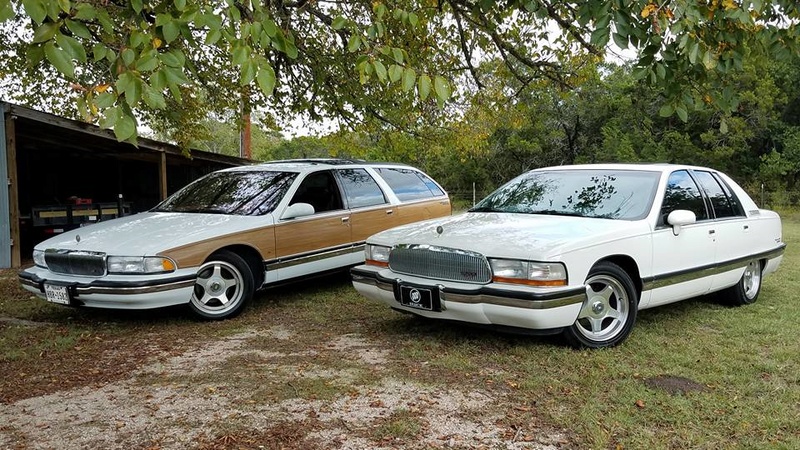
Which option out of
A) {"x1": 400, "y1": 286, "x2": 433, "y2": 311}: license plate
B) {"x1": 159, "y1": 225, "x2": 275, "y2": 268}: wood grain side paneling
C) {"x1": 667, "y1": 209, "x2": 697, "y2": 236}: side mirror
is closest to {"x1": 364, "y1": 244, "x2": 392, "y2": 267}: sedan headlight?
{"x1": 400, "y1": 286, "x2": 433, "y2": 311}: license plate

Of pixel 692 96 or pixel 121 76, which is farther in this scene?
pixel 692 96

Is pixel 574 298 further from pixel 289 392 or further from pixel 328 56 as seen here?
pixel 328 56

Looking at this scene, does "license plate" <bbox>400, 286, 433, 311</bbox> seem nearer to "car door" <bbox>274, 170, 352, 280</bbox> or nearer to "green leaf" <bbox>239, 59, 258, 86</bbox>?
"car door" <bbox>274, 170, 352, 280</bbox>

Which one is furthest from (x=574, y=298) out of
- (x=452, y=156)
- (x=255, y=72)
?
(x=452, y=156)

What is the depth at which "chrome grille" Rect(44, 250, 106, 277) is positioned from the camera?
5215 mm

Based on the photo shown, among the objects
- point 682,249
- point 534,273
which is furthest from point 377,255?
point 682,249

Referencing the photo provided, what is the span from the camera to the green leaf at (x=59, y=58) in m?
2.47

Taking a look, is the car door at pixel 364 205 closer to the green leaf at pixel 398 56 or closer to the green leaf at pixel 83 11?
the green leaf at pixel 398 56

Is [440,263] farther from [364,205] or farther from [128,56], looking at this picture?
[364,205]

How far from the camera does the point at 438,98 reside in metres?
3.30

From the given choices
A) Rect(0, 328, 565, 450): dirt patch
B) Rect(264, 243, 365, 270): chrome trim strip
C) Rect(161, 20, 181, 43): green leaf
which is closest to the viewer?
Rect(161, 20, 181, 43): green leaf

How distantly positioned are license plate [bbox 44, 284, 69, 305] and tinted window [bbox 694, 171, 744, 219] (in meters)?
5.95

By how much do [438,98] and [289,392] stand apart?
2.02 m

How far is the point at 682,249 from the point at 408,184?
389 centimetres
